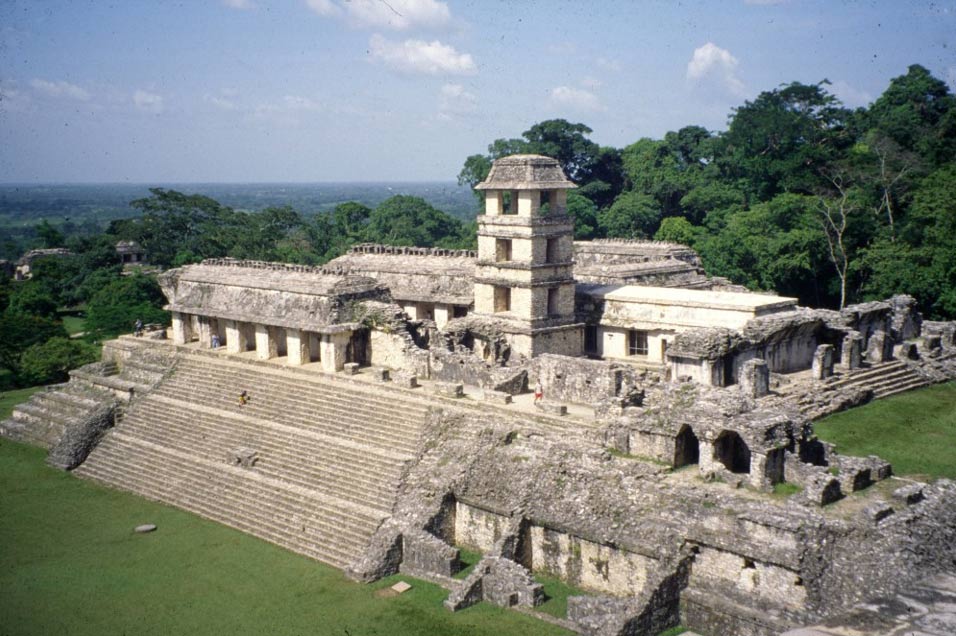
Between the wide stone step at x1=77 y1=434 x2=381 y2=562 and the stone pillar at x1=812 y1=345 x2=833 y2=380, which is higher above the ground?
the stone pillar at x1=812 y1=345 x2=833 y2=380

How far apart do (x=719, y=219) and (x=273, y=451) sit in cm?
3073

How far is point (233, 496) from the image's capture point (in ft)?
66.2

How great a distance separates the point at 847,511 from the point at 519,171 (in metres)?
12.5

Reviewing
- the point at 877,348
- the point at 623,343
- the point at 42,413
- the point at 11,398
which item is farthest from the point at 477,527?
the point at 11,398

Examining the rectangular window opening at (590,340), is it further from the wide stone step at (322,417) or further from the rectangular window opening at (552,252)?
the wide stone step at (322,417)

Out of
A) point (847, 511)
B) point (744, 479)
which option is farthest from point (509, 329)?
point (847, 511)

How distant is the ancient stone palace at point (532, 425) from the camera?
14.3 metres

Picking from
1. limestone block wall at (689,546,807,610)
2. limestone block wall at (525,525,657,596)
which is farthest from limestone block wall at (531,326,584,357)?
limestone block wall at (689,546,807,610)

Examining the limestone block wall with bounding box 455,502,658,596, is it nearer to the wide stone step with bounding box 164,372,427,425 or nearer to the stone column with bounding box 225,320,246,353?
the wide stone step with bounding box 164,372,427,425

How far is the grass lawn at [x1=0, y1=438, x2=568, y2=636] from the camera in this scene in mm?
14836

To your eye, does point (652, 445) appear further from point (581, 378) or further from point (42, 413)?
point (42, 413)

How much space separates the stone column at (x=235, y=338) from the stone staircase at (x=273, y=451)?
89 centimetres

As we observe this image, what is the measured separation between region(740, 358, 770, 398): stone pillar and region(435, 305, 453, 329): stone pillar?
33.2 feet

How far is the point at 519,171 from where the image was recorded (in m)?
24.0
